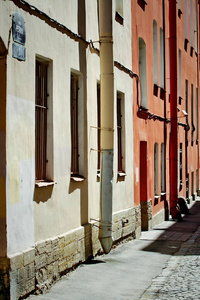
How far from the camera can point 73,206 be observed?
8922 mm

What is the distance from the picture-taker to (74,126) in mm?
9453

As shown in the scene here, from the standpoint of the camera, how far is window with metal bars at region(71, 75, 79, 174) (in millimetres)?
9352

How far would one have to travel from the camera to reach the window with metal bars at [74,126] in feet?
30.7

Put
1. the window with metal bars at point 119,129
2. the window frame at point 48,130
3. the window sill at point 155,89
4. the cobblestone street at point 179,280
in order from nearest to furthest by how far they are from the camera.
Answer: the cobblestone street at point 179,280, the window frame at point 48,130, the window with metal bars at point 119,129, the window sill at point 155,89

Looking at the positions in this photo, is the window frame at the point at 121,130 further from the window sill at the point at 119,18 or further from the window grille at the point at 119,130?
the window sill at the point at 119,18

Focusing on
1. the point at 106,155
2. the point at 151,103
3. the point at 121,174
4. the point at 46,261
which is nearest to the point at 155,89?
the point at 151,103

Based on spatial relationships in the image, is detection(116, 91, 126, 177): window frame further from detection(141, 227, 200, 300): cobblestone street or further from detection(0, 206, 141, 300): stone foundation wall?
detection(0, 206, 141, 300): stone foundation wall

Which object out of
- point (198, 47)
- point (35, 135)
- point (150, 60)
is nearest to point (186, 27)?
point (198, 47)

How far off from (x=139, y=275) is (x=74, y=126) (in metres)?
2.61

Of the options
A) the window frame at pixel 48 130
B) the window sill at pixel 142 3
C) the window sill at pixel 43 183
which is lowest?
the window sill at pixel 43 183

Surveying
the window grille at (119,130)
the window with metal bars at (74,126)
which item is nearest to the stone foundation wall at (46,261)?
the window with metal bars at (74,126)

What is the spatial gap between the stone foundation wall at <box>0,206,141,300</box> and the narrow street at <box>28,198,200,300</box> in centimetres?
15

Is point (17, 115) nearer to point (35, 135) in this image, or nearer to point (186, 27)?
point (35, 135)

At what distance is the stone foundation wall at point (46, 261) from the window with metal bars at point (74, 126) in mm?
1034
